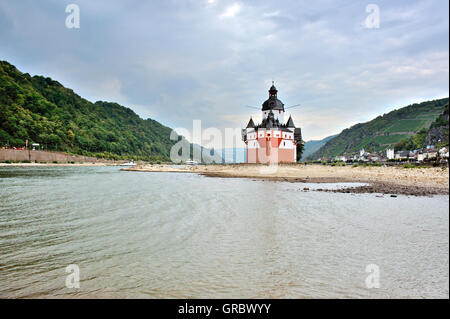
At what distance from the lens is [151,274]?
6156 millimetres

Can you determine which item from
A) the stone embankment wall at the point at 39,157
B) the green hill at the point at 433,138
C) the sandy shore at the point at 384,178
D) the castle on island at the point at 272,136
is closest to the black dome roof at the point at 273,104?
the castle on island at the point at 272,136

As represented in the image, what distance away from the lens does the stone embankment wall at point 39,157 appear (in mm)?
97500

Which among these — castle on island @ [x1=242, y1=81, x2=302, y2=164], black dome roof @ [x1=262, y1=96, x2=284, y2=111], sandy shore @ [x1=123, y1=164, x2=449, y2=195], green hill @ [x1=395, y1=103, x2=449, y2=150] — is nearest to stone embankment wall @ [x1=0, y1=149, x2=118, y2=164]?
castle on island @ [x1=242, y1=81, x2=302, y2=164]

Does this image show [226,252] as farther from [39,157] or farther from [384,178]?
[39,157]

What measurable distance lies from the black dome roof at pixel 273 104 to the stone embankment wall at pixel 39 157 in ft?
303

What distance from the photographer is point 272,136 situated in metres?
68.8

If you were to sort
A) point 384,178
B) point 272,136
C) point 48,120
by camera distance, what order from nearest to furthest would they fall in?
point 384,178 → point 272,136 → point 48,120

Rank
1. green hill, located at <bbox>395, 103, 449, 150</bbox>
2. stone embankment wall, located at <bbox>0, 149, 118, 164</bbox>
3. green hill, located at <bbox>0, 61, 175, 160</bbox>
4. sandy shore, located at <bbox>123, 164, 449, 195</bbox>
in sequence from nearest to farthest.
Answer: sandy shore, located at <bbox>123, 164, 449, 195</bbox> < stone embankment wall, located at <bbox>0, 149, 118, 164</bbox> < green hill, located at <bbox>0, 61, 175, 160</bbox> < green hill, located at <bbox>395, 103, 449, 150</bbox>

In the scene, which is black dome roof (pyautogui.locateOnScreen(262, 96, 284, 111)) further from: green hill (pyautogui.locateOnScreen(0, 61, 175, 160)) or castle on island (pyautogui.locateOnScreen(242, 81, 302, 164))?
green hill (pyautogui.locateOnScreen(0, 61, 175, 160))

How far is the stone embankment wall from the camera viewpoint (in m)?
97.5

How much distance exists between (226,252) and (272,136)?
62703 millimetres

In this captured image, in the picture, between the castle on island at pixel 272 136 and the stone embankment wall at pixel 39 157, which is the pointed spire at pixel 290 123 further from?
the stone embankment wall at pixel 39 157

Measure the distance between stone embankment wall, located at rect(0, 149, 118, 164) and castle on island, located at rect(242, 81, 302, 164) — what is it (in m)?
86.3

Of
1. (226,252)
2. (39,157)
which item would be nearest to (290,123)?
(226,252)
